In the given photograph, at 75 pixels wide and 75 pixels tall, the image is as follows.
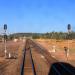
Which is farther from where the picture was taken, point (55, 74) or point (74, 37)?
point (74, 37)

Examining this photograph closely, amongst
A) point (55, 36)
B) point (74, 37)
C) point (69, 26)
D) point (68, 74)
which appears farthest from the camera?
point (55, 36)

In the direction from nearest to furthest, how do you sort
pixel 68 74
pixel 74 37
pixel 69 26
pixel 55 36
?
pixel 68 74
pixel 69 26
pixel 74 37
pixel 55 36

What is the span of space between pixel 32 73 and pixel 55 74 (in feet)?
5.49

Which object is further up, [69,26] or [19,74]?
[69,26]

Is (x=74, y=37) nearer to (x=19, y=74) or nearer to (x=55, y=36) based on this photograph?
(x=55, y=36)

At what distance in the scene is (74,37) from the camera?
160375mm

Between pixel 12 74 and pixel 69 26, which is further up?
pixel 69 26

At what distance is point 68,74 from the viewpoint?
18000 mm

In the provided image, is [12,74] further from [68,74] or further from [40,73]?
[68,74]

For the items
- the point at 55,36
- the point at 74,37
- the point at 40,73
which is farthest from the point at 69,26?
the point at 55,36

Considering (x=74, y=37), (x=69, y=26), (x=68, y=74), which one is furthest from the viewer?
(x=74, y=37)

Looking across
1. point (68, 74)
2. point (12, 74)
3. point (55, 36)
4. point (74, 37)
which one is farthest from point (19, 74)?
point (55, 36)

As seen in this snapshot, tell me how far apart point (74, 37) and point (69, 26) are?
131772 mm

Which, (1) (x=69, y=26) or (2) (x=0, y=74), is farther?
(1) (x=69, y=26)
